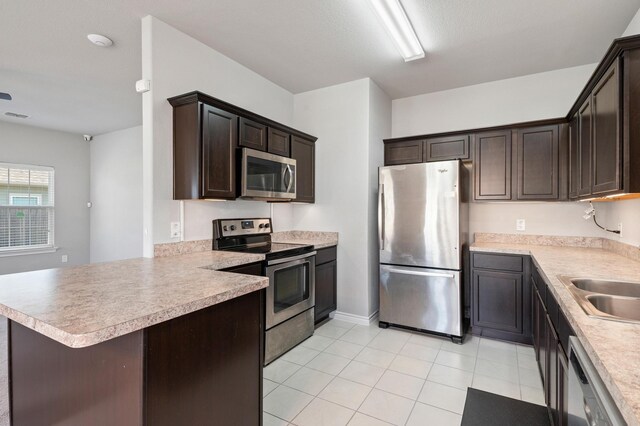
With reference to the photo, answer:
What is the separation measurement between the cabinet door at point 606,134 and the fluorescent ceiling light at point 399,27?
4.36 feet

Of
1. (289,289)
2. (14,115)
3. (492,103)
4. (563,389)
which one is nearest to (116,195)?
(14,115)

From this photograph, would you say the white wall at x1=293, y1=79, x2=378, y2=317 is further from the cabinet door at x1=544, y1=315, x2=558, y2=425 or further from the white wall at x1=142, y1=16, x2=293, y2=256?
the cabinet door at x1=544, y1=315, x2=558, y2=425

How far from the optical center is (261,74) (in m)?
3.51

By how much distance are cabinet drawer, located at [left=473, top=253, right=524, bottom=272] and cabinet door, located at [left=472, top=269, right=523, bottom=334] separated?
5cm

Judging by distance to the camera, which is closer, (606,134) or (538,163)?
(606,134)

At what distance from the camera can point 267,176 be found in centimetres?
309

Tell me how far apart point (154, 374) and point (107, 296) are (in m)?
0.40

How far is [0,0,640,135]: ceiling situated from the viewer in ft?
7.68

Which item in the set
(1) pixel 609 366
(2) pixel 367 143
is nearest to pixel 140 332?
(1) pixel 609 366

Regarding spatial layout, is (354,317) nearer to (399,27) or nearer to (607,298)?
(607,298)

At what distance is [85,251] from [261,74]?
5.28 meters

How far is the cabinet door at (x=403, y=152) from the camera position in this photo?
381 centimetres

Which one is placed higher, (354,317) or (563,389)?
(563,389)

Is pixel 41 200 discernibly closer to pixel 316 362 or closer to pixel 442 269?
pixel 316 362
